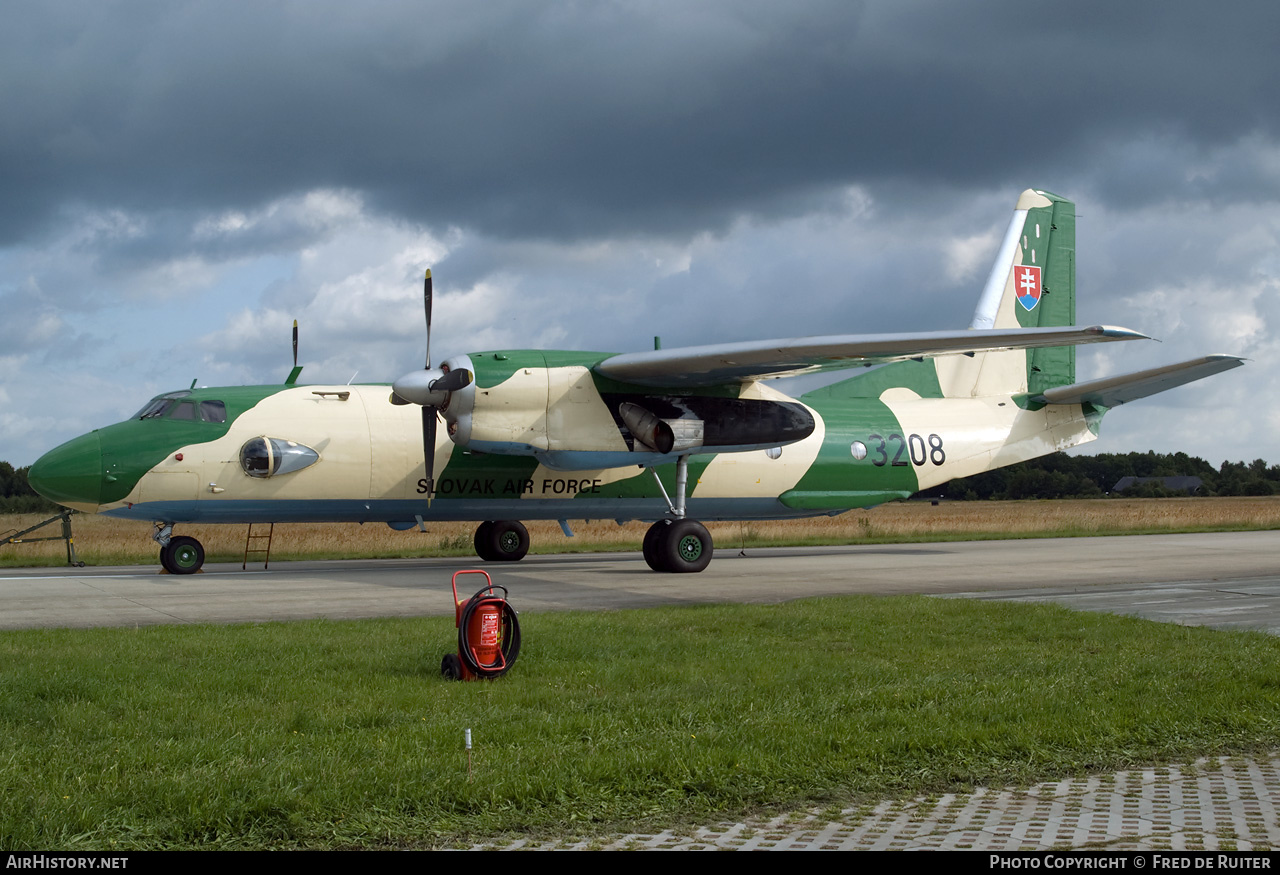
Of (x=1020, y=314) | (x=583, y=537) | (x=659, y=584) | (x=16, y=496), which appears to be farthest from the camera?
(x=16, y=496)

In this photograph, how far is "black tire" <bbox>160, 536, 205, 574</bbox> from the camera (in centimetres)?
1848

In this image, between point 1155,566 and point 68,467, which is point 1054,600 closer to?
point 1155,566

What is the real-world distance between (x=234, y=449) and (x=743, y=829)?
1611 centimetres

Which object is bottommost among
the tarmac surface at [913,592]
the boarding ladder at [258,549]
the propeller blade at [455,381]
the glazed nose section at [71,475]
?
the tarmac surface at [913,592]

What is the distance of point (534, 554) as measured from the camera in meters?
25.7

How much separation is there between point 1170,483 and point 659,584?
109 m

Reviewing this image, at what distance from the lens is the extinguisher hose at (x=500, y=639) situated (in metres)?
7.81

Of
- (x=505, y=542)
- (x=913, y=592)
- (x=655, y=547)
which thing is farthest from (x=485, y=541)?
(x=913, y=592)

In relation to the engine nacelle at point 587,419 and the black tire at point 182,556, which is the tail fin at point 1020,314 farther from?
the black tire at point 182,556

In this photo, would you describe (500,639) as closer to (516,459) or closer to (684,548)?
(684,548)

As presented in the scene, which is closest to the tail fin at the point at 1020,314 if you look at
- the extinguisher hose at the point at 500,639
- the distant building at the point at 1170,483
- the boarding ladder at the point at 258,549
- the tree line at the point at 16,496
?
the boarding ladder at the point at 258,549

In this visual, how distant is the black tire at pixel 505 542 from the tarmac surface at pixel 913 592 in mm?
621

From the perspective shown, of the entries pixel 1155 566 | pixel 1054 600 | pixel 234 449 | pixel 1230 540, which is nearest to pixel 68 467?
pixel 234 449

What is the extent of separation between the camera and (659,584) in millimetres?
16453
